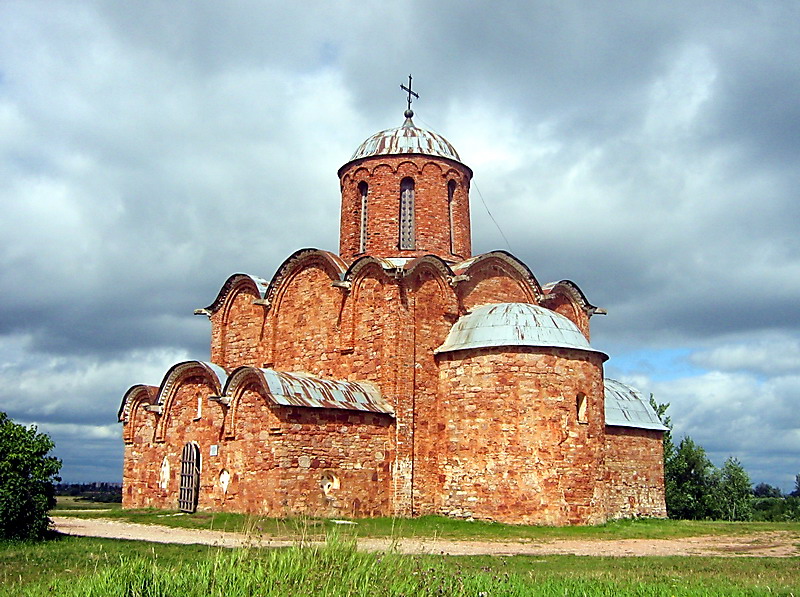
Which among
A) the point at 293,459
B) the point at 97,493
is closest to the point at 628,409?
the point at 293,459

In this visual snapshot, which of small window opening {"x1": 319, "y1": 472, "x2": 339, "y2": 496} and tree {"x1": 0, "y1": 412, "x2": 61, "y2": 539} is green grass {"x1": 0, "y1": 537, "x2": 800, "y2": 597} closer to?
tree {"x1": 0, "y1": 412, "x2": 61, "y2": 539}

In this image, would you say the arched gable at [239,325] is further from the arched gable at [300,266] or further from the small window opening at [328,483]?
the small window opening at [328,483]

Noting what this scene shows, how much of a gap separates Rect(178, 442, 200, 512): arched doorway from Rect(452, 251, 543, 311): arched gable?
24.6 ft

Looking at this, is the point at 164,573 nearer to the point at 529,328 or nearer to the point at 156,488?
the point at 529,328

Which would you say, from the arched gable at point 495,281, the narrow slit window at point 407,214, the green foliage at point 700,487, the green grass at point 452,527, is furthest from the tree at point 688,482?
the narrow slit window at point 407,214

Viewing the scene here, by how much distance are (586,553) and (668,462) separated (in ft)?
56.4

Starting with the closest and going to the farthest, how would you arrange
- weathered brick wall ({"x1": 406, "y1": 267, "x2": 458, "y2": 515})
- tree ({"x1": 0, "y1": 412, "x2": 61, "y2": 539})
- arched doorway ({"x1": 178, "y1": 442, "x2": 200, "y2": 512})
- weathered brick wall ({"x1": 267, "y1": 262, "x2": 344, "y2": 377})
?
tree ({"x1": 0, "y1": 412, "x2": 61, "y2": 539})
weathered brick wall ({"x1": 406, "y1": 267, "x2": 458, "y2": 515})
arched doorway ({"x1": 178, "y1": 442, "x2": 200, "y2": 512})
weathered brick wall ({"x1": 267, "y1": 262, "x2": 344, "y2": 377})

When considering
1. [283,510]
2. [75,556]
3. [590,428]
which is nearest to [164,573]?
[75,556]

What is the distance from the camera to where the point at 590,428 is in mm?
17516

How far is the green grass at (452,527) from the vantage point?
14.6m

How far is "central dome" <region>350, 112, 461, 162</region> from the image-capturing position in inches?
857

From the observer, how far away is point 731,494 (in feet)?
92.3

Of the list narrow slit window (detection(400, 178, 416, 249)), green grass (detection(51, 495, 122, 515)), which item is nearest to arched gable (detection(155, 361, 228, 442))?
green grass (detection(51, 495, 122, 515))

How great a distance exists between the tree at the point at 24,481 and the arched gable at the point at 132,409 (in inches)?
344
